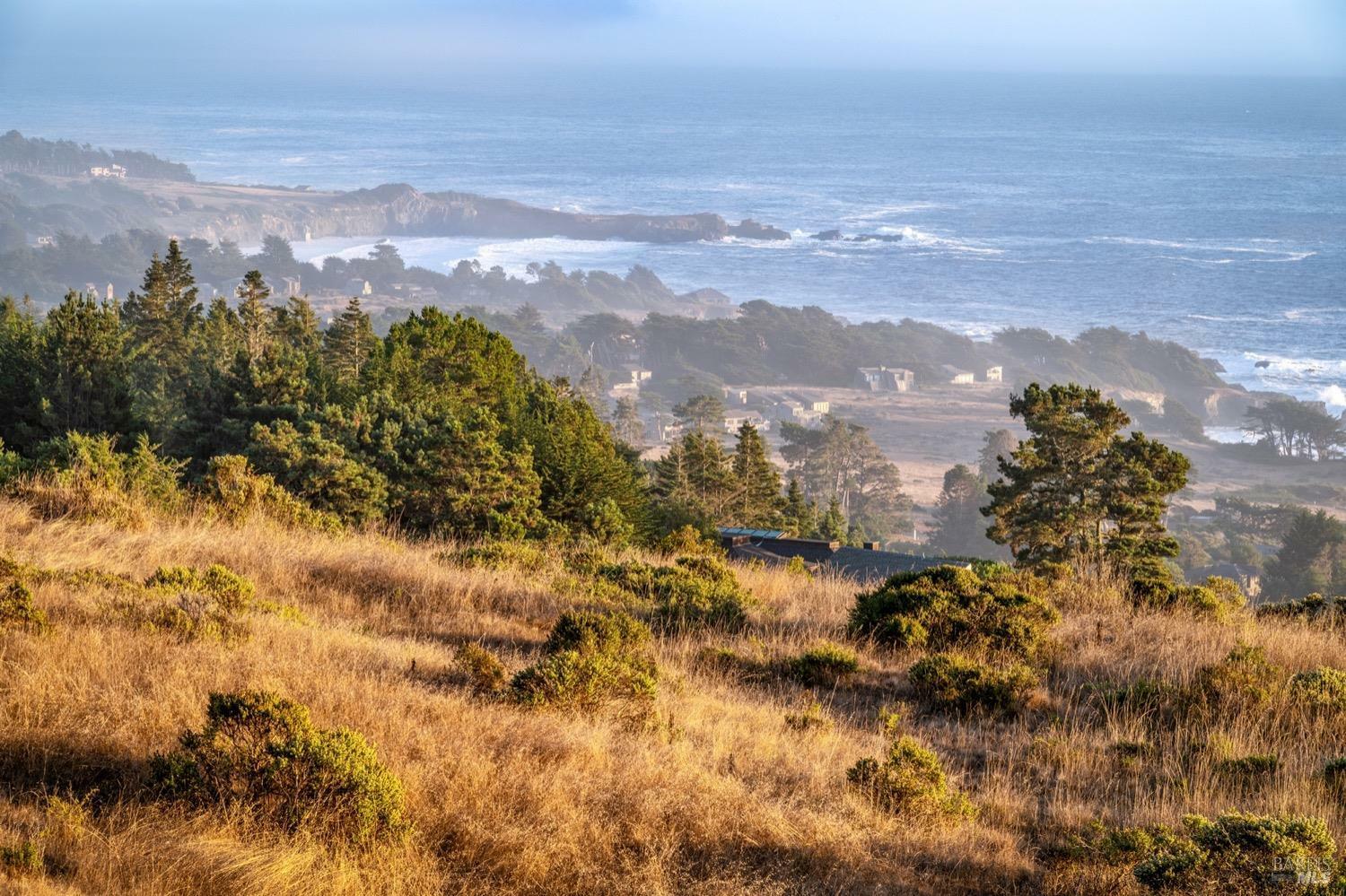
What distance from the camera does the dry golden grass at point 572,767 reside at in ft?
13.8

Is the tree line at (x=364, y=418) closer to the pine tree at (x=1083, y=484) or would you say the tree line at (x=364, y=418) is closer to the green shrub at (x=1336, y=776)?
the pine tree at (x=1083, y=484)

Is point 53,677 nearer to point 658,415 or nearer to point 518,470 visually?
point 518,470

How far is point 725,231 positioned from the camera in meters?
179

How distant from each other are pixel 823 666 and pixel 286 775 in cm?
393

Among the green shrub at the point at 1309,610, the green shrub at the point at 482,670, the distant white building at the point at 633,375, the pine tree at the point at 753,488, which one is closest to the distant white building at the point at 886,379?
the distant white building at the point at 633,375

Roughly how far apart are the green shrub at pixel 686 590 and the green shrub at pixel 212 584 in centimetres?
309

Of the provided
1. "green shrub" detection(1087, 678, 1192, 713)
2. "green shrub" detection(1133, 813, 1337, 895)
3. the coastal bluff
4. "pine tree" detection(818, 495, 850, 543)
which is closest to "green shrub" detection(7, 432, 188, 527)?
"green shrub" detection(1087, 678, 1192, 713)

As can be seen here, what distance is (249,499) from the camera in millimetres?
12773

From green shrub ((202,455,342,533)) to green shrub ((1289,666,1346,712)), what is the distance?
9282mm

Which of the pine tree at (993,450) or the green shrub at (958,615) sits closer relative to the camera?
the green shrub at (958,615)

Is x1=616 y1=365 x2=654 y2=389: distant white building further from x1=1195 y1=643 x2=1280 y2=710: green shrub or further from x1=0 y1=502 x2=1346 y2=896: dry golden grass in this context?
x1=1195 y1=643 x2=1280 y2=710: green shrub

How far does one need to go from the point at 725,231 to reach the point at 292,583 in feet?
570

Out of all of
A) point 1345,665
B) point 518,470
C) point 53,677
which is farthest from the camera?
point 518,470

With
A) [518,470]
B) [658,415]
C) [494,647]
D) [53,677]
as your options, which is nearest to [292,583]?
[494,647]
